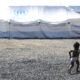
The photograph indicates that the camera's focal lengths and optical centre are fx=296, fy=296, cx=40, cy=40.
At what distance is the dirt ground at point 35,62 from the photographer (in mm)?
8078

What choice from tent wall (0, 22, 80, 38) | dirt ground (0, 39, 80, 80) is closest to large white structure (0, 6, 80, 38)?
tent wall (0, 22, 80, 38)

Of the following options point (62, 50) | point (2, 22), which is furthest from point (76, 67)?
point (2, 22)

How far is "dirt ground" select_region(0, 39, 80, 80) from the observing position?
808 centimetres

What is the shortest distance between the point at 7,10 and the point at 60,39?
378 cm

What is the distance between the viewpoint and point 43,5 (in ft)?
59.5

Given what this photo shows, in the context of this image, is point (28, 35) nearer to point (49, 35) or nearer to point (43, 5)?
point (49, 35)

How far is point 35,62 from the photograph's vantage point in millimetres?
9914

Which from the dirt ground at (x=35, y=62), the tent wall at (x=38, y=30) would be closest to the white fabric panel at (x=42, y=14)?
the tent wall at (x=38, y=30)
